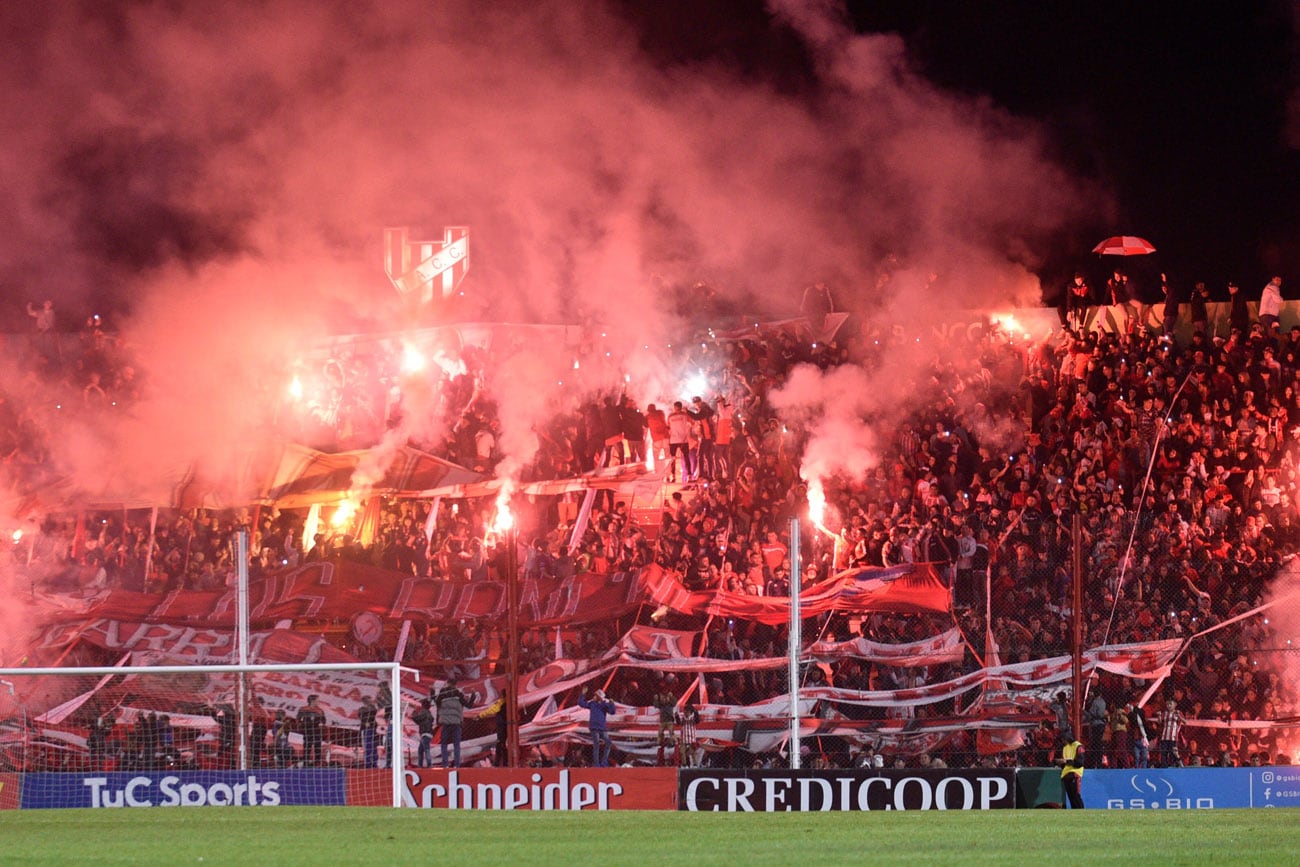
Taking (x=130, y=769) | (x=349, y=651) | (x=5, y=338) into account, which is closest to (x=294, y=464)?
(x=5, y=338)

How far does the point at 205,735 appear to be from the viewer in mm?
12289

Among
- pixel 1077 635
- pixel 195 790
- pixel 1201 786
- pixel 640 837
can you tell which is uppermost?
pixel 1077 635

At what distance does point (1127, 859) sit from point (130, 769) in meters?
8.16

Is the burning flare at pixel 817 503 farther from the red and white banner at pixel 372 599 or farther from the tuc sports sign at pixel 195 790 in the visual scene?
the tuc sports sign at pixel 195 790

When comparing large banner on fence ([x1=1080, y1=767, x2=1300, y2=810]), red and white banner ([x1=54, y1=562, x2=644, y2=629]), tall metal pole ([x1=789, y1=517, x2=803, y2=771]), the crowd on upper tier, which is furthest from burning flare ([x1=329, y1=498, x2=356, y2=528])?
large banner on fence ([x1=1080, y1=767, x2=1300, y2=810])

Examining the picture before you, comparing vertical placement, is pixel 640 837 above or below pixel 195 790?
above

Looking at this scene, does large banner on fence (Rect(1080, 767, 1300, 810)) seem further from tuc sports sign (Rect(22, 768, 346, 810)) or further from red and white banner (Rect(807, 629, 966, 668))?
tuc sports sign (Rect(22, 768, 346, 810))

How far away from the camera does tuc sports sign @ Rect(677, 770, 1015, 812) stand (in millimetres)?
11273

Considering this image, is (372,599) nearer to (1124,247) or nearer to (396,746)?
(396,746)

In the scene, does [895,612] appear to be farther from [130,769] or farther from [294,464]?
[294,464]

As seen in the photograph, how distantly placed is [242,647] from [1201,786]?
7099 mm

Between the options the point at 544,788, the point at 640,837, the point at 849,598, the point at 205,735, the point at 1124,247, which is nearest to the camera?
the point at 640,837

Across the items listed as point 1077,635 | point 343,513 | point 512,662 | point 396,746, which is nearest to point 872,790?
point 1077,635

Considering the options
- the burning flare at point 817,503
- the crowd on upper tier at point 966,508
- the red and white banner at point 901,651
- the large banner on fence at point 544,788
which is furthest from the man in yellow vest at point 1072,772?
the burning flare at point 817,503
